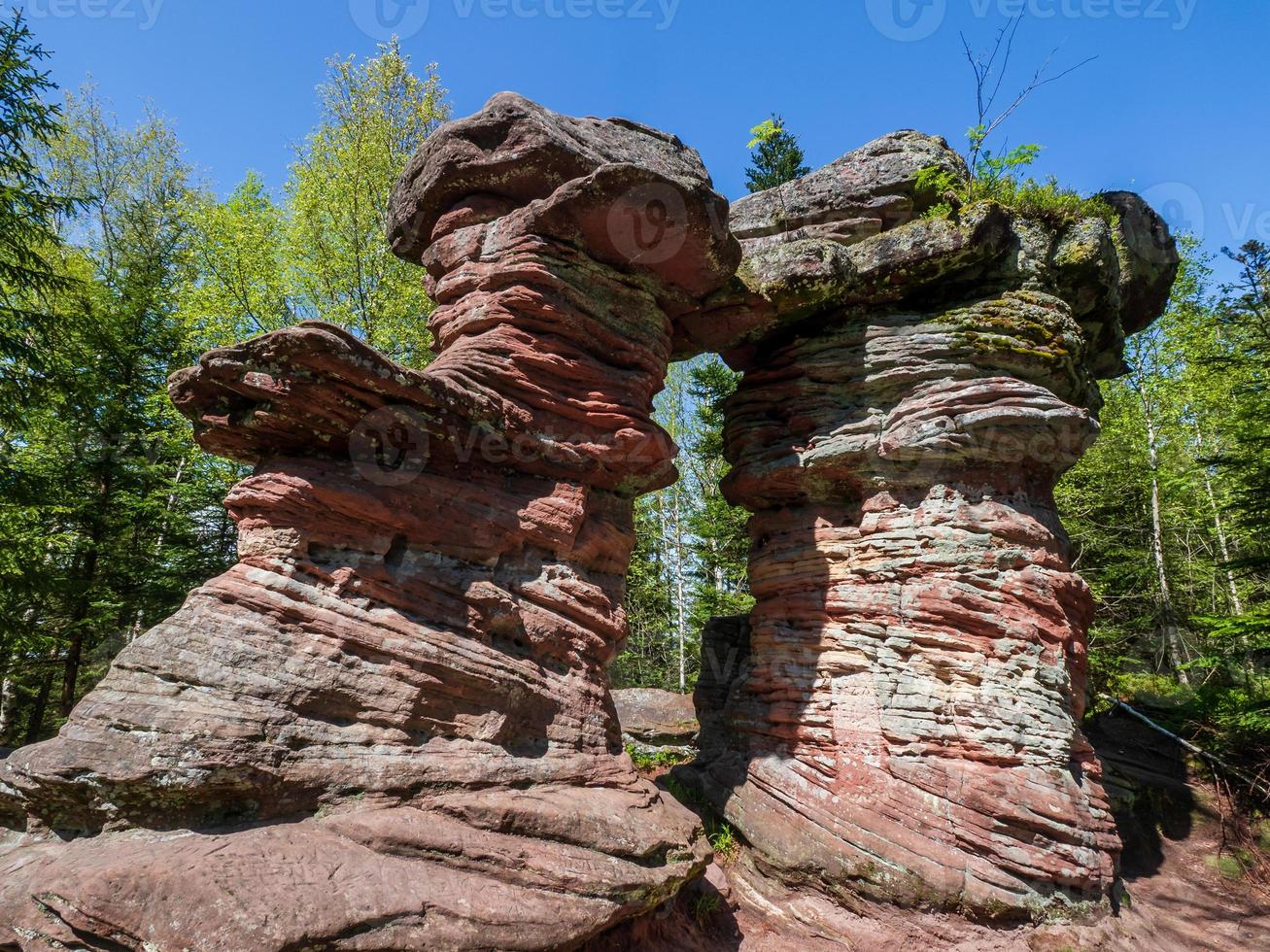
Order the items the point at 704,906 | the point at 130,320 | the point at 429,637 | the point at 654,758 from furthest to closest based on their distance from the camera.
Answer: the point at 130,320
the point at 654,758
the point at 704,906
the point at 429,637

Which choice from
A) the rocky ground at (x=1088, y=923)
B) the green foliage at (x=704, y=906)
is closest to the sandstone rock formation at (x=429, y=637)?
the green foliage at (x=704, y=906)

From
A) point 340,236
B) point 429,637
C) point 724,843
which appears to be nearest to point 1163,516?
point 724,843

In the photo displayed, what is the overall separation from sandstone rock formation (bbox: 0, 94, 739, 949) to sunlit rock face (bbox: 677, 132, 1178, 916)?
2085 millimetres

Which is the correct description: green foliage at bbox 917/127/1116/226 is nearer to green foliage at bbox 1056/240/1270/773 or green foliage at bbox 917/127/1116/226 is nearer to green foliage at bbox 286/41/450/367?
green foliage at bbox 1056/240/1270/773

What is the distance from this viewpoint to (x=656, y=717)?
15.1 m

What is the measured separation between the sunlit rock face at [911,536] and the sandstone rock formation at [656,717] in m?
4.11

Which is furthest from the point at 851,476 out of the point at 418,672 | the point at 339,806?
the point at 339,806

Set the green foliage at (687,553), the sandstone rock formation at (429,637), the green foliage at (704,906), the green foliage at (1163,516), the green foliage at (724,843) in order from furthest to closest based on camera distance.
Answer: the green foliage at (687,553) → the green foliage at (1163,516) → the green foliage at (724,843) → the green foliage at (704,906) → the sandstone rock formation at (429,637)

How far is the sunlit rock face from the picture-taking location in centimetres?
736

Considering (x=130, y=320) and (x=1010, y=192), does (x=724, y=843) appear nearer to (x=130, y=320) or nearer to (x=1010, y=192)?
(x=1010, y=192)

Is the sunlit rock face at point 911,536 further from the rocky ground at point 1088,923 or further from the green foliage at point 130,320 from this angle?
the green foliage at point 130,320

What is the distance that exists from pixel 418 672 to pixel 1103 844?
8.37 m

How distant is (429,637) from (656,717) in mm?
10280

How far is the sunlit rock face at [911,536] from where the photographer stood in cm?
736
